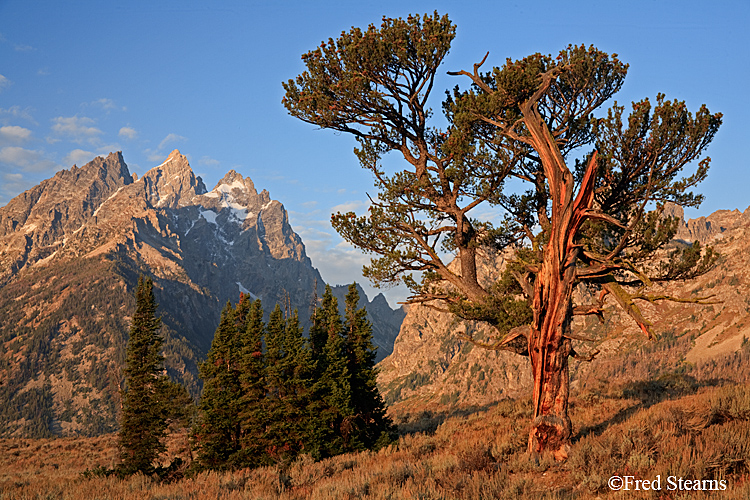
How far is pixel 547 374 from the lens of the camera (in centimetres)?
1184

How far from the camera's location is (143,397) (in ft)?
80.5

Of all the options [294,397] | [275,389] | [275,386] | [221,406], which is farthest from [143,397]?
[294,397]

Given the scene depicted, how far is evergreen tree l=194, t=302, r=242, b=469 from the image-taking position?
22.6m

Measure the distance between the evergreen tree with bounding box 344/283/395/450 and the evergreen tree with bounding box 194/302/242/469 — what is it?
19.6 ft

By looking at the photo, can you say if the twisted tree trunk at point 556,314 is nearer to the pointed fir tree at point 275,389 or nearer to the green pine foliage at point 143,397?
the pointed fir tree at point 275,389

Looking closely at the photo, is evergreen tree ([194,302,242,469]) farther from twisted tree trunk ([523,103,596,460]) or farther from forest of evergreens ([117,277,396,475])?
twisted tree trunk ([523,103,596,460])

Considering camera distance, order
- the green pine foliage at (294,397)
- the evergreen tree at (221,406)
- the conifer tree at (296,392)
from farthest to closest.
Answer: the evergreen tree at (221,406)
the conifer tree at (296,392)
the green pine foliage at (294,397)

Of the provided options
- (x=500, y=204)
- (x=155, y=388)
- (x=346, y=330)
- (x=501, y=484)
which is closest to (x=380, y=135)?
(x=500, y=204)

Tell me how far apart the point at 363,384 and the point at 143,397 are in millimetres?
11397

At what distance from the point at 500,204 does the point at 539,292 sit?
17.1ft

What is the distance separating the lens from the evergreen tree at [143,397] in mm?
23125

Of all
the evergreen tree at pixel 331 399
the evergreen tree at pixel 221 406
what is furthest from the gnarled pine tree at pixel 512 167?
the evergreen tree at pixel 221 406

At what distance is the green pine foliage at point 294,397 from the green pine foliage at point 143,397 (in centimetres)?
208

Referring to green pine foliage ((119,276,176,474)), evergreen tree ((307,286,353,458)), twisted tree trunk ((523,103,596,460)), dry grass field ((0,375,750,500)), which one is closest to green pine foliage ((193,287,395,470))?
evergreen tree ((307,286,353,458))
